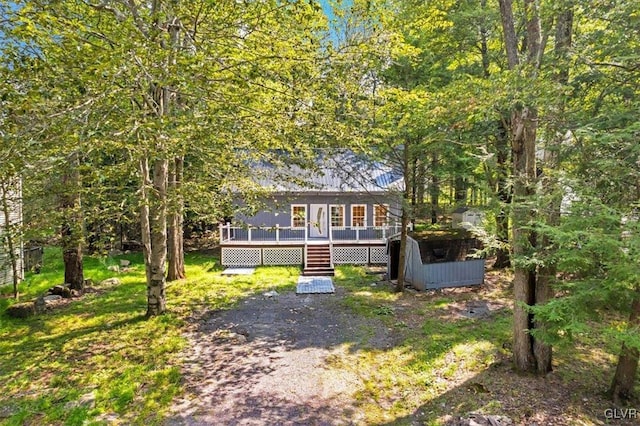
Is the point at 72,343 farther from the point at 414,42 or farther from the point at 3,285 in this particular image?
the point at 414,42

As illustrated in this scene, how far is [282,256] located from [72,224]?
10204 mm

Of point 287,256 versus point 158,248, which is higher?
point 158,248

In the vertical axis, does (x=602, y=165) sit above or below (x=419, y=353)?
above

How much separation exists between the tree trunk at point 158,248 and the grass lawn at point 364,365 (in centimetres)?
44

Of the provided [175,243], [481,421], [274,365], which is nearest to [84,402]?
[274,365]

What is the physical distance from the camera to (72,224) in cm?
744

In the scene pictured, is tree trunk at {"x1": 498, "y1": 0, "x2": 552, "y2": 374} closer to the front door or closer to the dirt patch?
the dirt patch

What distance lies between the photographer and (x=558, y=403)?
17.6 feet

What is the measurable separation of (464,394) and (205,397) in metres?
4.21

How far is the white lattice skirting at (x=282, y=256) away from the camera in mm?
16828

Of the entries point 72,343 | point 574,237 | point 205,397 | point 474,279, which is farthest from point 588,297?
point 72,343

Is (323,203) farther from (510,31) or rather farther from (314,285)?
(510,31)

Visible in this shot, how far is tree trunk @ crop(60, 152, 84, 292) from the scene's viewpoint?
6887 millimetres

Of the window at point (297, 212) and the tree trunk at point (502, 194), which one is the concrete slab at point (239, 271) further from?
the tree trunk at point (502, 194)
